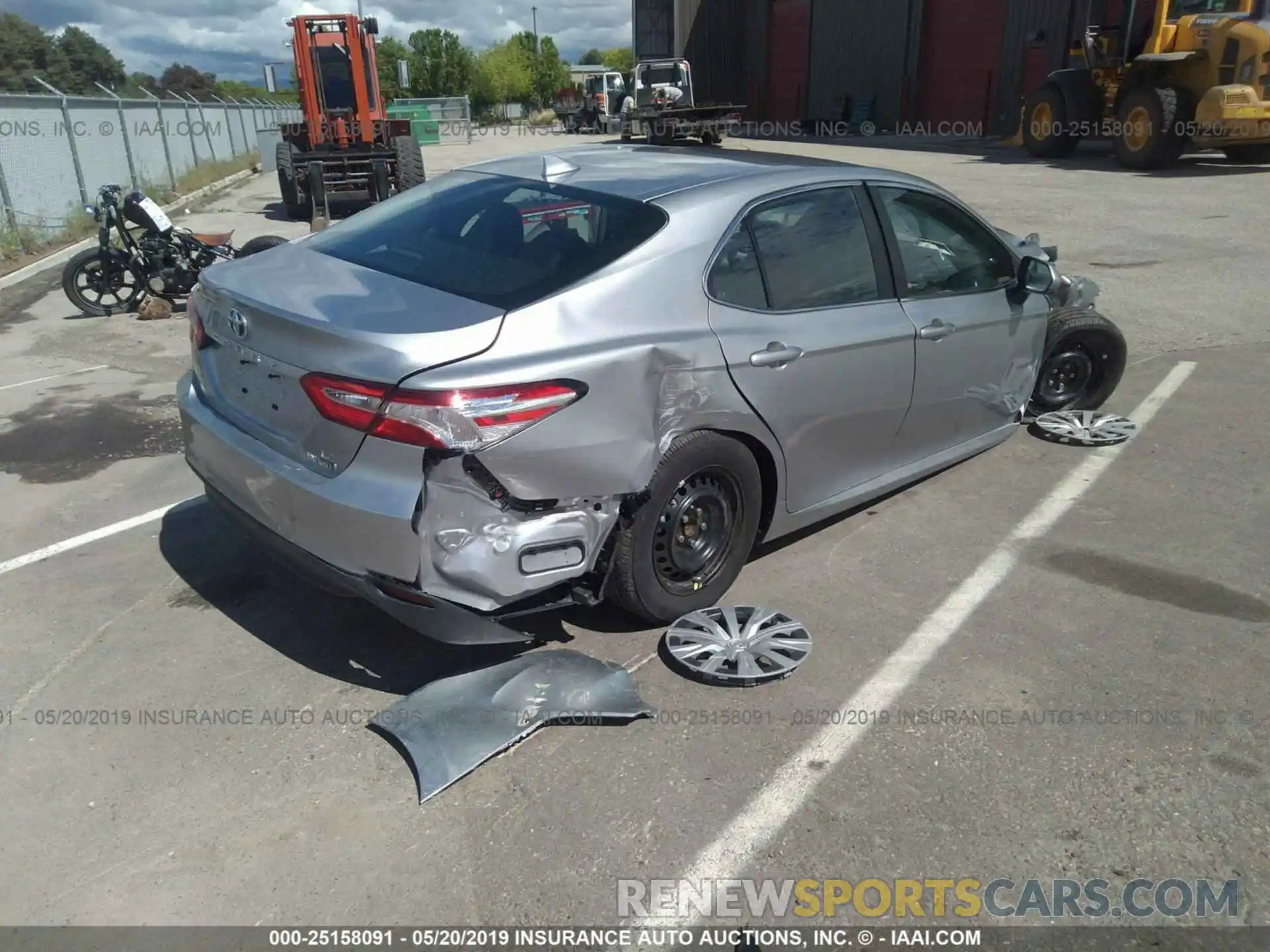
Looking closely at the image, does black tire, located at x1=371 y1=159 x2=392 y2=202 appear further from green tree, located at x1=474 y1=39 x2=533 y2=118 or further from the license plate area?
green tree, located at x1=474 y1=39 x2=533 y2=118

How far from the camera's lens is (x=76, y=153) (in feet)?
47.0

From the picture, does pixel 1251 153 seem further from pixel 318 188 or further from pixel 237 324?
pixel 237 324

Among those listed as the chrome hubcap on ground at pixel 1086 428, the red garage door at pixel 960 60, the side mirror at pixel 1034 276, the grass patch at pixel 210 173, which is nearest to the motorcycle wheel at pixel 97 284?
the side mirror at pixel 1034 276

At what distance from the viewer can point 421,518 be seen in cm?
278

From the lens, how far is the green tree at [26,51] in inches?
2608

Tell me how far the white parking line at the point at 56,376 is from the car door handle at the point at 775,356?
5763 mm

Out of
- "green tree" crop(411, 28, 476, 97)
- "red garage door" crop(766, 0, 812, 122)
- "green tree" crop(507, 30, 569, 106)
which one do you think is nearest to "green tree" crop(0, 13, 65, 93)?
"green tree" crop(411, 28, 476, 97)

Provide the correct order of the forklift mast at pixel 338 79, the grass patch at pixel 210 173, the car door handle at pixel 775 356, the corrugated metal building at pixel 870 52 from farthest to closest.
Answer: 1. the corrugated metal building at pixel 870 52
2. the grass patch at pixel 210 173
3. the forklift mast at pixel 338 79
4. the car door handle at pixel 775 356

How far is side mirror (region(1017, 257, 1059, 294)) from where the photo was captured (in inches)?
184

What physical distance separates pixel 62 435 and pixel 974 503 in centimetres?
521

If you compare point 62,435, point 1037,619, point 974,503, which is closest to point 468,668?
point 1037,619

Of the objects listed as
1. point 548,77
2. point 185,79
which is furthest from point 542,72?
point 185,79

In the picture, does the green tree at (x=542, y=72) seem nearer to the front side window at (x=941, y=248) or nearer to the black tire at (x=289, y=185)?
the black tire at (x=289, y=185)

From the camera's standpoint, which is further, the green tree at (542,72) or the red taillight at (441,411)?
the green tree at (542,72)
